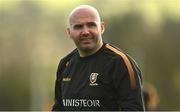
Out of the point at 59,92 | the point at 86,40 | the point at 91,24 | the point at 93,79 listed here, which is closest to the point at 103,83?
the point at 93,79

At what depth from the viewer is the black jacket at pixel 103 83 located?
5.26 metres

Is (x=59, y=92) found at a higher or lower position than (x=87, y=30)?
lower

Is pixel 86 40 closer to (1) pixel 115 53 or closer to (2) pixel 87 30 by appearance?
(2) pixel 87 30

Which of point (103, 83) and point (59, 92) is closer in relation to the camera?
point (103, 83)

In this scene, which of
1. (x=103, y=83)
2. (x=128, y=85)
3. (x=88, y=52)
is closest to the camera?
(x=128, y=85)

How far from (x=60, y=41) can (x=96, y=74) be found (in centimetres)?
2648

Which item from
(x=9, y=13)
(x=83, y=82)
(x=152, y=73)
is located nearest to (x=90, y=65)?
(x=83, y=82)

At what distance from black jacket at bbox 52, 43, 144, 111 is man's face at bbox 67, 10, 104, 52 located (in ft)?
0.31

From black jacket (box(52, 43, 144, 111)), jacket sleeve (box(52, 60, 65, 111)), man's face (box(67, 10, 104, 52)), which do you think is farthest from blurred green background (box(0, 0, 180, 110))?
man's face (box(67, 10, 104, 52))

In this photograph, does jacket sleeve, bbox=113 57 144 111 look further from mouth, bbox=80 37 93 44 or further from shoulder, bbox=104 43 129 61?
mouth, bbox=80 37 93 44

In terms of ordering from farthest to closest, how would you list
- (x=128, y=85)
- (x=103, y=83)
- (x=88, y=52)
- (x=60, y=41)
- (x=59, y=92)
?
(x=60, y=41) → (x=59, y=92) → (x=88, y=52) → (x=103, y=83) → (x=128, y=85)

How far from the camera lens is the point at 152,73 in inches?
1217

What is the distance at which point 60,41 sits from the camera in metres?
31.9

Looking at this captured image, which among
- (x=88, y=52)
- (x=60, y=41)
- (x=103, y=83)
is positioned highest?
(x=88, y=52)
